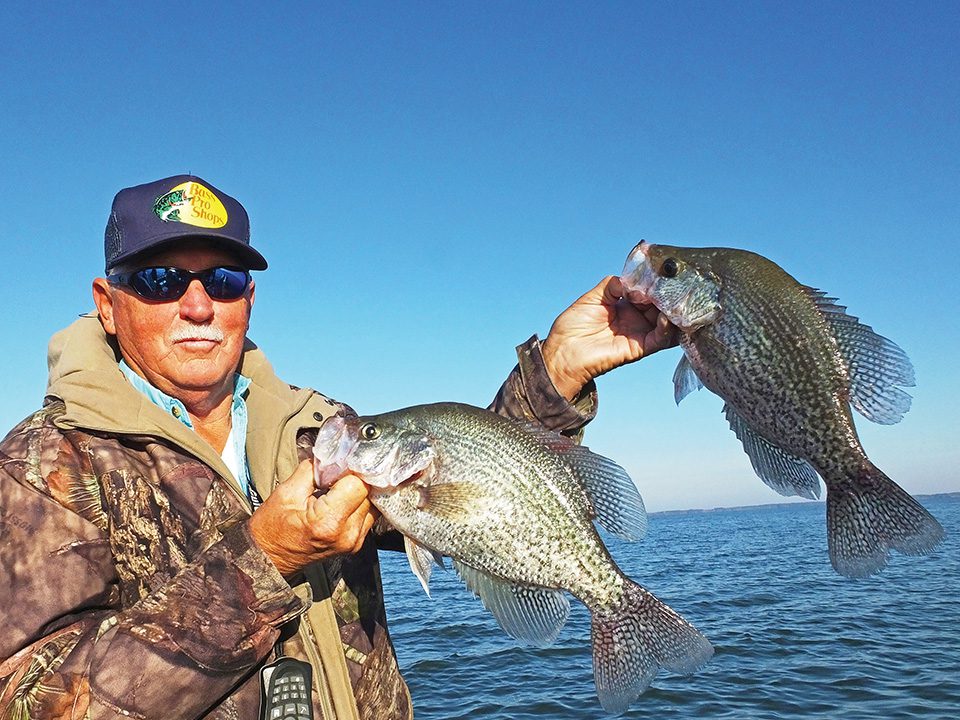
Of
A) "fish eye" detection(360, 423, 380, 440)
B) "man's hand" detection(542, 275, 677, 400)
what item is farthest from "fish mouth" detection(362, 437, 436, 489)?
"man's hand" detection(542, 275, 677, 400)

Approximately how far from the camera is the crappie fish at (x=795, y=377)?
3143mm

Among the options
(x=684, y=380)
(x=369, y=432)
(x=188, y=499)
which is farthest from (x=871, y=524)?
(x=188, y=499)

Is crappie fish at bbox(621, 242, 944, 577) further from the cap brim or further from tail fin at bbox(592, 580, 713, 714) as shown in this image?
the cap brim

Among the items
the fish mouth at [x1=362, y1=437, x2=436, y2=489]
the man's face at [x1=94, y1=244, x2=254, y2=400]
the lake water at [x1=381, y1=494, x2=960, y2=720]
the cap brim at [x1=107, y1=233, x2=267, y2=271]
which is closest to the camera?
the fish mouth at [x1=362, y1=437, x2=436, y2=489]

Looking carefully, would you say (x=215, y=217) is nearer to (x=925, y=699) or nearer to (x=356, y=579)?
(x=356, y=579)

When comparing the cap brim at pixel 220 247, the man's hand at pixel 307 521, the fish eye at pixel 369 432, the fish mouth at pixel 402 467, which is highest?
the cap brim at pixel 220 247

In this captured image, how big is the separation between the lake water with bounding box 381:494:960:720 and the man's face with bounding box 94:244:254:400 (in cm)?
540

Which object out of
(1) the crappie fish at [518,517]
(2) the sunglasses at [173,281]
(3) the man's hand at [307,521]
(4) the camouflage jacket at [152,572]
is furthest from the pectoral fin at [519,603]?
(2) the sunglasses at [173,281]

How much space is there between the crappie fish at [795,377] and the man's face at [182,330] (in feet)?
7.55

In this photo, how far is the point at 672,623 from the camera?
327 centimetres

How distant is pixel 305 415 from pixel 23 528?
1.49m

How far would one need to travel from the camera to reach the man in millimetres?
3000

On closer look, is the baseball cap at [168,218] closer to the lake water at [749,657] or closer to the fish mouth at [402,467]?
the fish mouth at [402,467]

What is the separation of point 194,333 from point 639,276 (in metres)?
2.29
